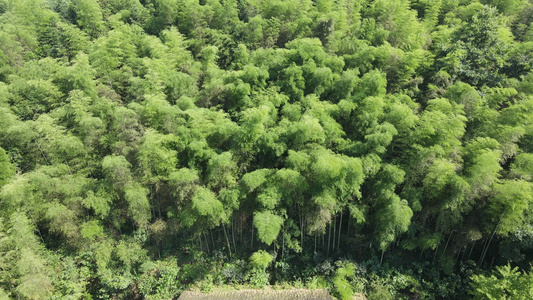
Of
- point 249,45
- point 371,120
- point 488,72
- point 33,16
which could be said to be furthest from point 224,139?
point 33,16

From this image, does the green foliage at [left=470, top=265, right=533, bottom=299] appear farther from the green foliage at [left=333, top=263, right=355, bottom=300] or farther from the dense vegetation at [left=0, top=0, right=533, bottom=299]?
the green foliage at [left=333, top=263, right=355, bottom=300]

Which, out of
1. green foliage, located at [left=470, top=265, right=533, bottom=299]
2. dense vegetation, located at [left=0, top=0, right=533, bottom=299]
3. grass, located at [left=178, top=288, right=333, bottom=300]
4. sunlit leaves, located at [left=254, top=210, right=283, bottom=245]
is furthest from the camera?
grass, located at [left=178, top=288, right=333, bottom=300]

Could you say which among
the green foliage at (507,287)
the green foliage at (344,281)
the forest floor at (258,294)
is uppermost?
the green foliage at (507,287)

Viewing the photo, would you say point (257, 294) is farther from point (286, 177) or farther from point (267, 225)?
point (286, 177)

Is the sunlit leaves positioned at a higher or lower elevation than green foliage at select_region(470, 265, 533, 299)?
higher

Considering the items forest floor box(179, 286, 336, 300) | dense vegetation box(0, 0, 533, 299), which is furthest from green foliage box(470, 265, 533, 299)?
forest floor box(179, 286, 336, 300)

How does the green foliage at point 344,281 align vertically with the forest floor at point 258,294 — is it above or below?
above

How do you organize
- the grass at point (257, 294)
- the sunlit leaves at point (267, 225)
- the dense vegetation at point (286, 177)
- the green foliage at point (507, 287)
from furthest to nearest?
the grass at point (257, 294), the dense vegetation at point (286, 177), the sunlit leaves at point (267, 225), the green foliage at point (507, 287)

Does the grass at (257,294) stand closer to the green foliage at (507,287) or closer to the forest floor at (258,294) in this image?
the forest floor at (258,294)

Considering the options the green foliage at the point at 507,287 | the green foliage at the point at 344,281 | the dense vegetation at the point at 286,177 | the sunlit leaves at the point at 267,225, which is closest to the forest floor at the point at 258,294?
the dense vegetation at the point at 286,177
